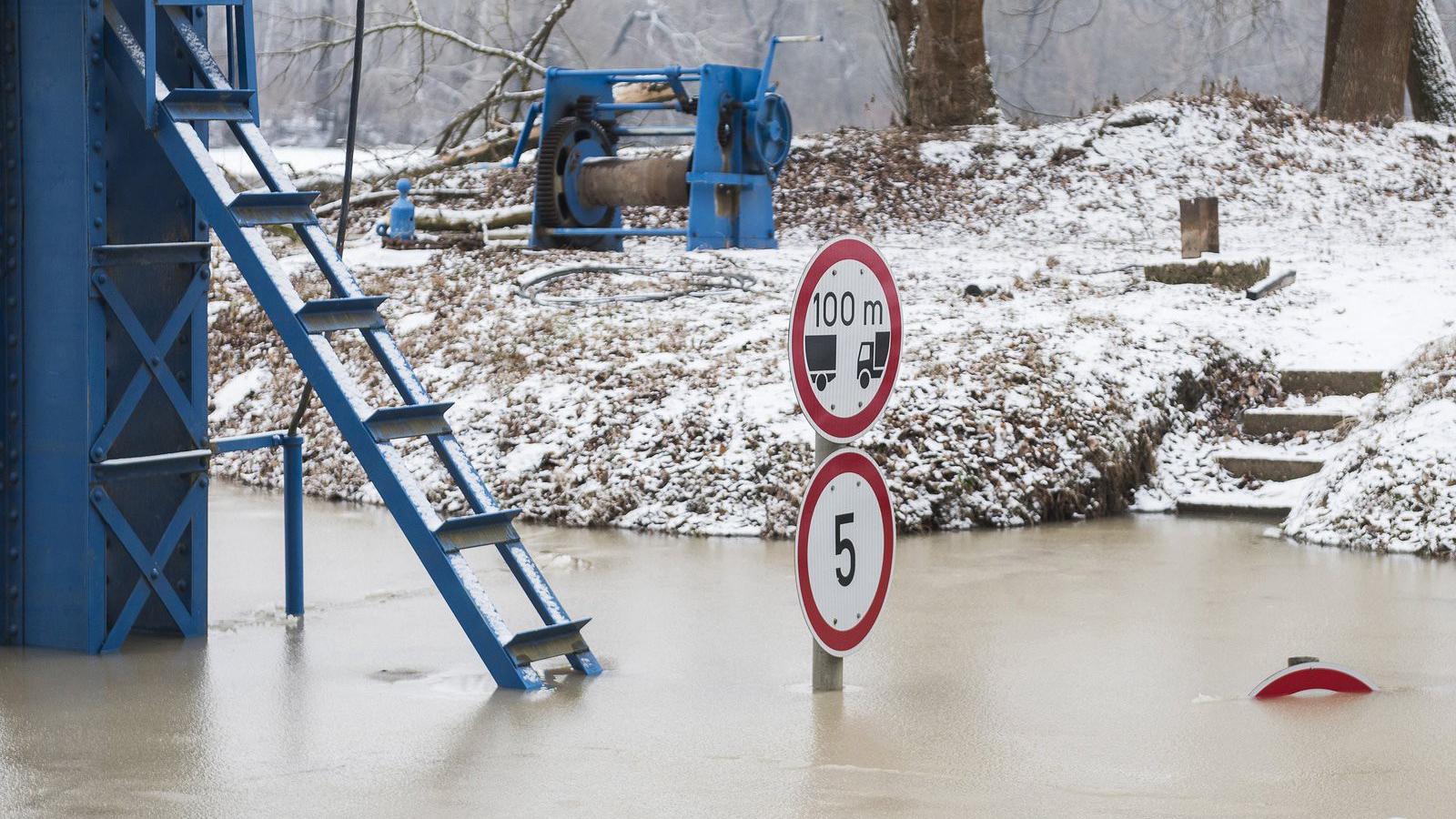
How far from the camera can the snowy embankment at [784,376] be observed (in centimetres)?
905

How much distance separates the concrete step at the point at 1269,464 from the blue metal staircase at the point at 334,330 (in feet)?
17.2

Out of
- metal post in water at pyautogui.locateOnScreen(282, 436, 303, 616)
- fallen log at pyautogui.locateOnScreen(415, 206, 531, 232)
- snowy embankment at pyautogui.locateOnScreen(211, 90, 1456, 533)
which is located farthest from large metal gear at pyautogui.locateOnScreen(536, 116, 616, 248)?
metal post in water at pyautogui.locateOnScreen(282, 436, 303, 616)

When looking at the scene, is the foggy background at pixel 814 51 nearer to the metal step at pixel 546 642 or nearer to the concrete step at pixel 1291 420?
the concrete step at pixel 1291 420

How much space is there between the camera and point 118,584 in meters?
6.16

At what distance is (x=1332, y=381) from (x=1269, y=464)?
3.95ft

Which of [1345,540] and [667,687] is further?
[1345,540]

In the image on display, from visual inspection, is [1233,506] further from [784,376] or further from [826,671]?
[826,671]

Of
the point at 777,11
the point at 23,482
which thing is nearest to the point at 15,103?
the point at 23,482

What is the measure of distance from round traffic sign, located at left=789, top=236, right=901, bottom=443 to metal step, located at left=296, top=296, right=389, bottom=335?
4.52 feet

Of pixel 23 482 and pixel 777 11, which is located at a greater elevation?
pixel 777 11

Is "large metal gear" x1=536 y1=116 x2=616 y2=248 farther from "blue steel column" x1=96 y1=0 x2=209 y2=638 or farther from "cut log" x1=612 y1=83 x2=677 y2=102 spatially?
"blue steel column" x1=96 y1=0 x2=209 y2=638

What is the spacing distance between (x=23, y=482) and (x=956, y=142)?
16269 millimetres

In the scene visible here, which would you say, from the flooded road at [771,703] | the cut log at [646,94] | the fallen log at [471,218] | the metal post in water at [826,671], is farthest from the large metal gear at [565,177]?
the metal post in water at [826,671]

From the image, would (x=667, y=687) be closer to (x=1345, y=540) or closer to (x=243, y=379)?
(x=1345, y=540)
